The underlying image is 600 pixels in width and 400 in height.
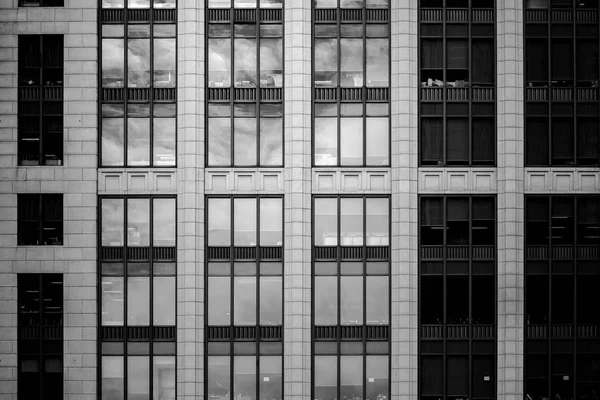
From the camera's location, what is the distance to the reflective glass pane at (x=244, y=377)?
106 ft

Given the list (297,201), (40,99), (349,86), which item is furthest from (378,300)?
(40,99)

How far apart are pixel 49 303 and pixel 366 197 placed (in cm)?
1496

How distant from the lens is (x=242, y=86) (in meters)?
33.0

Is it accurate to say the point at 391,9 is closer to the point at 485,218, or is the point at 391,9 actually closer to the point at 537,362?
the point at 485,218

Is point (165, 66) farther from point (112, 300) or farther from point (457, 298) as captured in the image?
point (457, 298)

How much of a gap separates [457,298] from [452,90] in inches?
369

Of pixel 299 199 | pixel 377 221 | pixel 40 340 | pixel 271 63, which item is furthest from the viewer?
pixel 271 63

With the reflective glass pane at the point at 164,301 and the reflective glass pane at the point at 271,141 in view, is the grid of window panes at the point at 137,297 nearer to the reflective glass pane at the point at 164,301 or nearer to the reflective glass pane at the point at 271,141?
the reflective glass pane at the point at 164,301

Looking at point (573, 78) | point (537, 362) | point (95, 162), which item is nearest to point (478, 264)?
point (537, 362)

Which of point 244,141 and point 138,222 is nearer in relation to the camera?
point 138,222

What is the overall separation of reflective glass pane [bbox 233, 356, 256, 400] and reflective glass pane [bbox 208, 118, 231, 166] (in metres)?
8.87

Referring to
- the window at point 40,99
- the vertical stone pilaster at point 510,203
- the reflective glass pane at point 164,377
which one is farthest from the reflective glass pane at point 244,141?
the vertical stone pilaster at point 510,203

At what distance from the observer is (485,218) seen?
32875mm

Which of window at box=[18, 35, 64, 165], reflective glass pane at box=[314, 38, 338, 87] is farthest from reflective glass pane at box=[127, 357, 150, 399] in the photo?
A: reflective glass pane at box=[314, 38, 338, 87]
